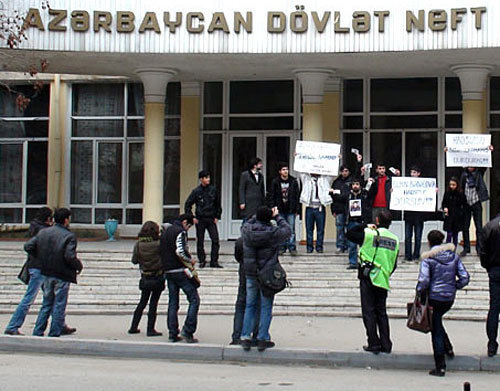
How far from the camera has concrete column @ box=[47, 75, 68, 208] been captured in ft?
69.9

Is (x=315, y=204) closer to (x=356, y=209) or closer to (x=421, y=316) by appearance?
(x=356, y=209)

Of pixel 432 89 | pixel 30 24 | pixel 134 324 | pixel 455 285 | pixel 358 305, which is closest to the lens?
pixel 455 285

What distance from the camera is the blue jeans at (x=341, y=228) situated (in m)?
15.5

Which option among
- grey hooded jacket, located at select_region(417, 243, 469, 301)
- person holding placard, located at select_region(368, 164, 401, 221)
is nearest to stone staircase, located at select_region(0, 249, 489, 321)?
person holding placard, located at select_region(368, 164, 401, 221)

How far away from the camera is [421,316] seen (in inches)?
362

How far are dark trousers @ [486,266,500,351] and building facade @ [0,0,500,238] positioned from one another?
7060mm

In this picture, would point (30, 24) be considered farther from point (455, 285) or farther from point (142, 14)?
point (455, 285)

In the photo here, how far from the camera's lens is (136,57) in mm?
16906

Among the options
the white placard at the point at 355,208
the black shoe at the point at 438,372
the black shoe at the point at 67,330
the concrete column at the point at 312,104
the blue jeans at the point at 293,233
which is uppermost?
the concrete column at the point at 312,104

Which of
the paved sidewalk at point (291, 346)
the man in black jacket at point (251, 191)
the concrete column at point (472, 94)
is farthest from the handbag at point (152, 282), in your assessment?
the concrete column at point (472, 94)

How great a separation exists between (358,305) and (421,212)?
2707 millimetres

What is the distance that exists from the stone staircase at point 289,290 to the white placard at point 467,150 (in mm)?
1860

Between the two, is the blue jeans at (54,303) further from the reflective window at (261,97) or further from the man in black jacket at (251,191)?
the reflective window at (261,97)

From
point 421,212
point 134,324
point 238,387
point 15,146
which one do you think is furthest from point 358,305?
point 15,146
